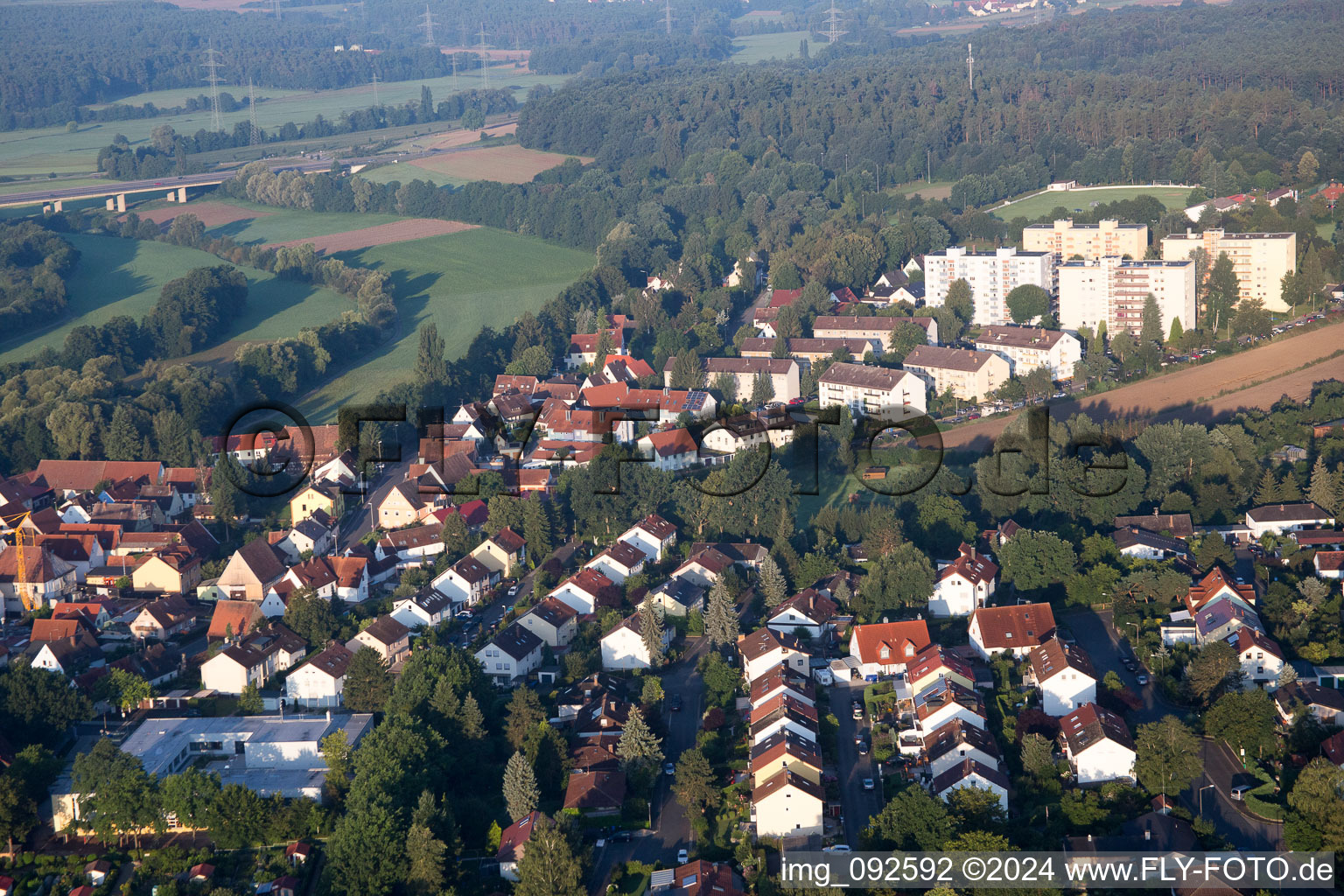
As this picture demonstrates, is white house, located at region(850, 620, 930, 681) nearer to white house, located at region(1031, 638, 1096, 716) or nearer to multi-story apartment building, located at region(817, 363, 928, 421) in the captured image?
white house, located at region(1031, 638, 1096, 716)

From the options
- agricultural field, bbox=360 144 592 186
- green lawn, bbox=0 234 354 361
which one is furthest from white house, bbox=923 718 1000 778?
agricultural field, bbox=360 144 592 186

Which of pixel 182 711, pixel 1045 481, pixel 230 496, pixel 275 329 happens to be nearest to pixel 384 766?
pixel 182 711

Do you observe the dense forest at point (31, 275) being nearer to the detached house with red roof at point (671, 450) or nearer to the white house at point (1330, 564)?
the detached house with red roof at point (671, 450)

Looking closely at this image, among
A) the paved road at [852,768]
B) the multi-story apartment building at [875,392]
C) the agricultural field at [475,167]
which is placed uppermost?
the agricultural field at [475,167]

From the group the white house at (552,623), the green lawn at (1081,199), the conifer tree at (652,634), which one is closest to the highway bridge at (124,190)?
the green lawn at (1081,199)

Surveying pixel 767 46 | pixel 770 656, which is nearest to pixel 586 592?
pixel 770 656

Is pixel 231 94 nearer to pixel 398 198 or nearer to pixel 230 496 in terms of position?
pixel 398 198

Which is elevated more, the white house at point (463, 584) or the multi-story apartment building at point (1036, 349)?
the multi-story apartment building at point (1036, 349)

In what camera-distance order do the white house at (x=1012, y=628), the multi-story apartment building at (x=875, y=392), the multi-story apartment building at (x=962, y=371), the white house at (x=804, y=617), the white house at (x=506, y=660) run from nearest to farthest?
the white house at (x=1012, y=628) < the white house at (x=506, y=660) < the white house at (x=804, y=617) < the multi-story apartment building at (x=875, y=392) < the multi-story apartment building at (x=962, y=371)
